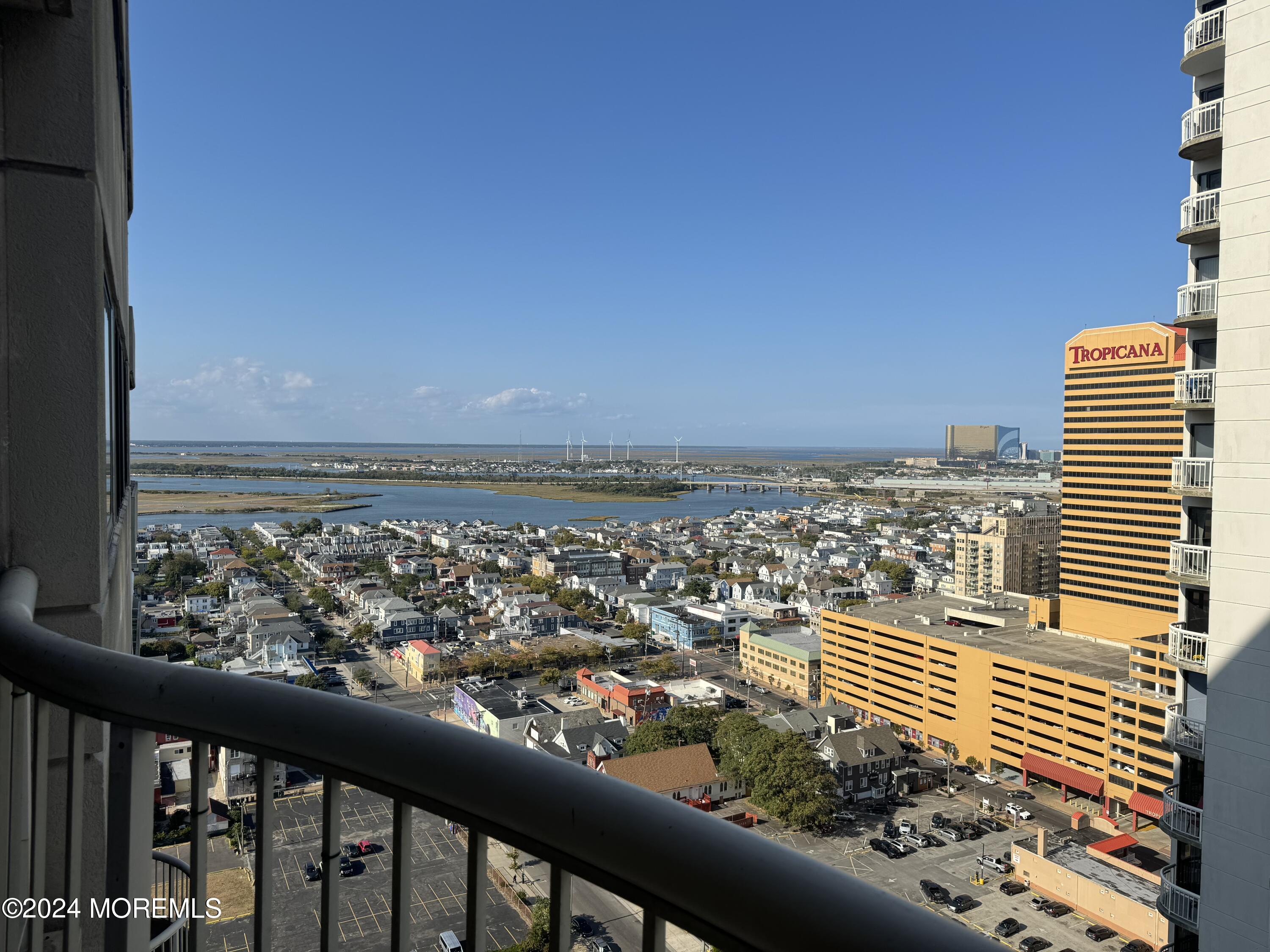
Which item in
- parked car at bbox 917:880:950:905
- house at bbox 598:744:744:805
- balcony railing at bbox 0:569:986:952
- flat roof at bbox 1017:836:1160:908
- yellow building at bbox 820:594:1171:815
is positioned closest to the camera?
balcony railing at bbox 0:569:986:952

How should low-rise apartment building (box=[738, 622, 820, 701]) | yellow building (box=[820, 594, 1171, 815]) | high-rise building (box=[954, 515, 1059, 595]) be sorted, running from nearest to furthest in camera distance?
1. yellow building (box=[820, 594, 1171, 815])
2. low-rise apartment building (box=[738, 622, 820, 701])
3. high-rise building (box=[954, 515, 1059, 595])

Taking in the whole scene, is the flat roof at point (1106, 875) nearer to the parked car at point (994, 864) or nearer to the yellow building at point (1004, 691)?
the parked car at point (994, 864)

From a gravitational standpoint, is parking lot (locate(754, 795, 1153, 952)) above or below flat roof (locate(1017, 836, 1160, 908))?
below

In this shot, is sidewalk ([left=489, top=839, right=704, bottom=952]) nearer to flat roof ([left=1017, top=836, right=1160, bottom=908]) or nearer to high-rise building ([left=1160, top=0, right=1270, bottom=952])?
high-rise building ([left=1160, top=0, right=1270, bottom=952])

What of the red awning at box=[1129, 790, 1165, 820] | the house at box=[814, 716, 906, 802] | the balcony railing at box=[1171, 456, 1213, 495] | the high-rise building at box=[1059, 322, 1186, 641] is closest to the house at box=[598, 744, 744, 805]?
the house at box=[814, 716, 906, 802]

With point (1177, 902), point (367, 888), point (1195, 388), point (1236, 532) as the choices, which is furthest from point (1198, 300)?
point (367, 888)

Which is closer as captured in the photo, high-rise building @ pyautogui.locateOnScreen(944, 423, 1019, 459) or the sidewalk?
the sidewalk

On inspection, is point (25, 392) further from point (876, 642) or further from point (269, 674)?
point (876, 642)

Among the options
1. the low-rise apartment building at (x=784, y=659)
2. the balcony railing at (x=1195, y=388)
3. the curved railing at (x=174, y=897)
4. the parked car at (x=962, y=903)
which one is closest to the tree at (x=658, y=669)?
the low-rise apartment building at (x=784, y=659)
